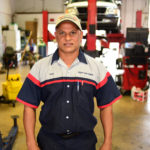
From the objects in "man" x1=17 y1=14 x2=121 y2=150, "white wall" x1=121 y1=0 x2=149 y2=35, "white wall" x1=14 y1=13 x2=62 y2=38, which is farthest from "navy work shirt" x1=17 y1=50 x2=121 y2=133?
"white wall" x1=121 y1=0 x2=149 y2=35

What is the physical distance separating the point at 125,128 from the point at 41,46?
8950 millimetres

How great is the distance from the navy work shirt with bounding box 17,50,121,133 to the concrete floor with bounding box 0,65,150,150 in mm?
1533

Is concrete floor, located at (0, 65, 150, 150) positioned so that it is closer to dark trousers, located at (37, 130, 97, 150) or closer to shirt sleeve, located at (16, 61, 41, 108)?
dark trousers, located at (37, 130, 97, 150)

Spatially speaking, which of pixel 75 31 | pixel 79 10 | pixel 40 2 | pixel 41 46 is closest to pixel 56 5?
pixel 40 2

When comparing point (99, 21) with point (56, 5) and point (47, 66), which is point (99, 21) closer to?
point (47, 66)

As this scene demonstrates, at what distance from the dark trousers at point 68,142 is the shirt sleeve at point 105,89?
0.75ft

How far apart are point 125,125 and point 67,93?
7.54ft

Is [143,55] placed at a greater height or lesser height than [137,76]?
greater

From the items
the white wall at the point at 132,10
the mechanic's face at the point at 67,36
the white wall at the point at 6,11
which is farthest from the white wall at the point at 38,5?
the mechanic's face at the point at 67,36

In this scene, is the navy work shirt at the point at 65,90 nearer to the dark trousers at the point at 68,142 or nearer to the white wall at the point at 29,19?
the dark trousers at the point at 68,142

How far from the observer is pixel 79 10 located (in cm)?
648

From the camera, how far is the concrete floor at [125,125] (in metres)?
2.80

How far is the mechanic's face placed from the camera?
1.32m

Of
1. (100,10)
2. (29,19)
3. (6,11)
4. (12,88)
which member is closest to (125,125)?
(12,88)
